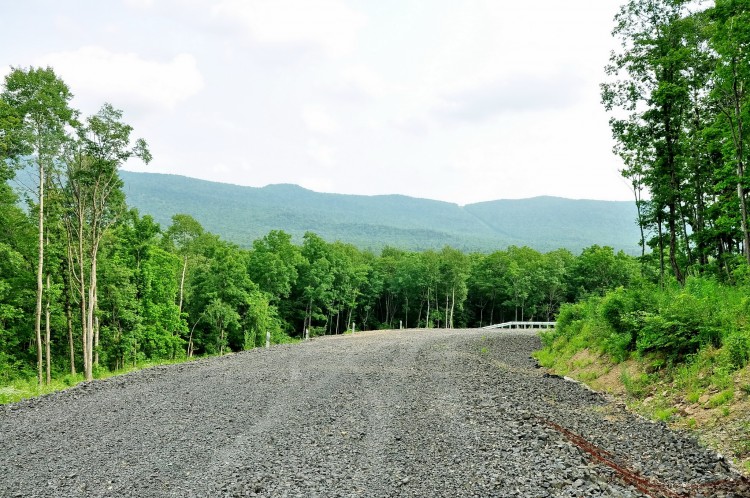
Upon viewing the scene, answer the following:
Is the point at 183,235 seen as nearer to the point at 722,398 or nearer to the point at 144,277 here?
the point at 144,277

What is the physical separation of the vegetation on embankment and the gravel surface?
0.57 m

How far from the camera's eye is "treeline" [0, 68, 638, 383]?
60.0ft

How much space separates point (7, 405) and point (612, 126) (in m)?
20.6

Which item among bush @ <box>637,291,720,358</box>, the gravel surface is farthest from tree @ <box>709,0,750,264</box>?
the gravel surface

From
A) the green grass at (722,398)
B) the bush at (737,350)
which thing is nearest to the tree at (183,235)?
the bush at (737,350)

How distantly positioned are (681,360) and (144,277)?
104 ft

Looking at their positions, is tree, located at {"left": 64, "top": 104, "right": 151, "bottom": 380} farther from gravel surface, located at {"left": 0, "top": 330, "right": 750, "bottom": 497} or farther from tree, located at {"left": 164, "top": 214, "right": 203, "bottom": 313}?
tree, located at {"left": 164, "top": 214, "right": 203, "bottom": 313}

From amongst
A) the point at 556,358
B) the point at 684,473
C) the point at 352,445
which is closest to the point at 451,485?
the point at 352,445

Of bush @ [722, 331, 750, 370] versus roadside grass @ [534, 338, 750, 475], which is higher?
bush @ [722, 331, 750, 370]

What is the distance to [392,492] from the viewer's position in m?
5.11

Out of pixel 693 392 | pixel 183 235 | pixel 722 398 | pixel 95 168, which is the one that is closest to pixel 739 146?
pixel 693 392

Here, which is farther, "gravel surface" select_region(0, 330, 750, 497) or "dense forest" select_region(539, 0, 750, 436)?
"dense forest" select_region(539, 0, 750, 436)

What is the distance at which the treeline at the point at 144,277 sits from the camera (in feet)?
60.0

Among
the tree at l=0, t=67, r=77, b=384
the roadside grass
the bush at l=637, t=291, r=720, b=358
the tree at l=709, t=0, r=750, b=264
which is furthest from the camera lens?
the tree at l=0, t=67, r=77, b=384
